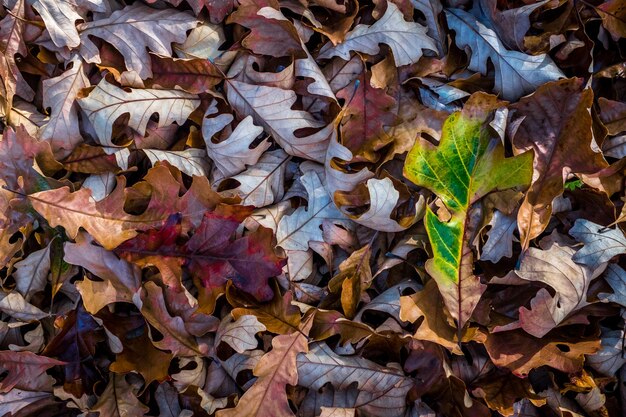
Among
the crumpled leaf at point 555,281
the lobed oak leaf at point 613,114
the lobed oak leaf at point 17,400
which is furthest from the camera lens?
the lobed oak leaf at point 613,114

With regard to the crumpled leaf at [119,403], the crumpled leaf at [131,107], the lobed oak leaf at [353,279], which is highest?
the crumpled leaf at [131,107]

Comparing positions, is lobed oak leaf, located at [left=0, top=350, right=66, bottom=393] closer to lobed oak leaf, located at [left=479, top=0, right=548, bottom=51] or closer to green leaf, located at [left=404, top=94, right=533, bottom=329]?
green leaf, located at [left=404, top=94, right=533, bottom=329]

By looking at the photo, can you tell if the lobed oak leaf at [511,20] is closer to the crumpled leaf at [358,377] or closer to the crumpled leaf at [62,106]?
the crumpled leaf at [358,377]

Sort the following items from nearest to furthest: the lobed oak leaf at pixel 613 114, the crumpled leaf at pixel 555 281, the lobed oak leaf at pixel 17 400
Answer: the crumpled leaf at pixel 555 281 → the lobed oak leaf at pixel 17 400 → the lobed oak leaf at pixel 613 114

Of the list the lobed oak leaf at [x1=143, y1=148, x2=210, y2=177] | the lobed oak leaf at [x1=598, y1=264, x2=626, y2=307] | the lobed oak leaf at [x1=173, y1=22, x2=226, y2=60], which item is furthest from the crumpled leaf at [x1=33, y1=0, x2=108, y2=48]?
the lobed oak leaf at [x1=598, y1=264, x2=626, y2=307]

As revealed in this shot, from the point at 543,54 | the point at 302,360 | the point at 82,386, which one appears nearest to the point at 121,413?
the point at 82,386

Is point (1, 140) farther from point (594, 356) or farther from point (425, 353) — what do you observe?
point (594, 356)

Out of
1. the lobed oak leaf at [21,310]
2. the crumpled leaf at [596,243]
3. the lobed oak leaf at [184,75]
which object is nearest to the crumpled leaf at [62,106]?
the lobed oak leaf at [184,75]
